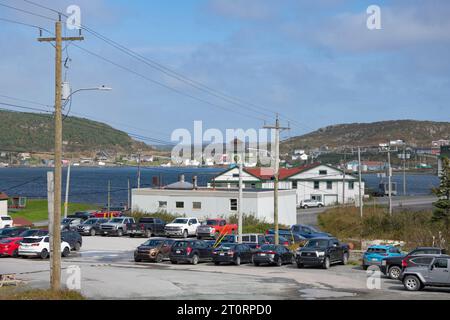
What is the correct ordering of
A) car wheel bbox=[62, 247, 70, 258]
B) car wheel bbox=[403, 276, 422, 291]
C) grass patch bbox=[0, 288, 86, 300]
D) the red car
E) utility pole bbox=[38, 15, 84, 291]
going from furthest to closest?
car wheel bbox=[62, 247, 70, 258] → the red car → car wheel bbox=[403, 276, 422, 291] → utility pole bbox=[38, 15, 84, 291] → grass patch bbox=[0, 288, 86, 300]

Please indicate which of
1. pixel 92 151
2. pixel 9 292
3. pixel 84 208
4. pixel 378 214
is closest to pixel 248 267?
pixel 9 292

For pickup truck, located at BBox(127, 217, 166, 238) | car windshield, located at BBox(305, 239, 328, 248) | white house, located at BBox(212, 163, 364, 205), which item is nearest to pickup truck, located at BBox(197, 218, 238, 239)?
pickup truck, located at BBox(127, 217, 166, 238)

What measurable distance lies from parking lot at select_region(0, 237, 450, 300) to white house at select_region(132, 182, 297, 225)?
26572 mm

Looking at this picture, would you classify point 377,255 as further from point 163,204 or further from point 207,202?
point 163,204

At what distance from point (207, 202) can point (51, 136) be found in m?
76.2

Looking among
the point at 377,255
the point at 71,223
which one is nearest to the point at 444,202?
the point at 377,255

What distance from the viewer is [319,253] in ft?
119

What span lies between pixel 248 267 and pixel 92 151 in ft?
458

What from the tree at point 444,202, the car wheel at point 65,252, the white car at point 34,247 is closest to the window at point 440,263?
the white car at point 34,247

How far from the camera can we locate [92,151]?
565ft

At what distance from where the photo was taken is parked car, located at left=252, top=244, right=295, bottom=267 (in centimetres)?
3781

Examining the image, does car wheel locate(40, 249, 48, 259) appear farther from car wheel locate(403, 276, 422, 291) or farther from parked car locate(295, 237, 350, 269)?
car wheel locate(403, 276, 422, 291)
